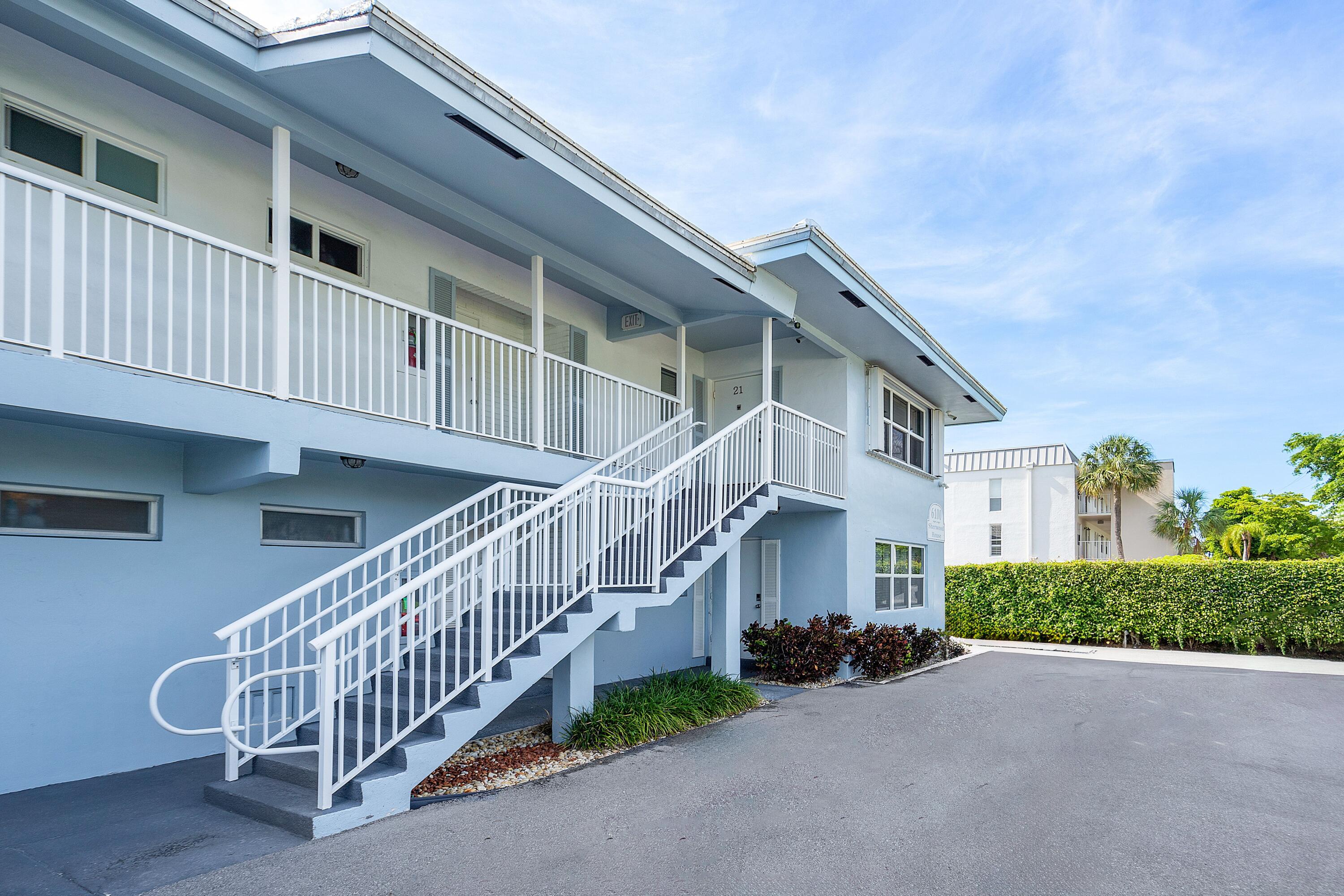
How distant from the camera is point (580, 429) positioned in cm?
984

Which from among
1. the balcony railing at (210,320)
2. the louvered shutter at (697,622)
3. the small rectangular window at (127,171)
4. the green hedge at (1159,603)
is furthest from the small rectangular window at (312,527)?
the green hedge at (1159,603)

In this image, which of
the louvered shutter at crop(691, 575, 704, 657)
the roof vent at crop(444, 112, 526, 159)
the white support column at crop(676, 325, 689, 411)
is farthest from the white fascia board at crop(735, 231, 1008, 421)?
the louvered shutter at crop(691, 575, 704, 657)

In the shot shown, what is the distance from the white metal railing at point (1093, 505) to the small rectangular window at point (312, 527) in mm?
38079

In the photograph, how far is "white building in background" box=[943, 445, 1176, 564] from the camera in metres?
33.8

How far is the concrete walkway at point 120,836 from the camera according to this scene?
4.17 metres

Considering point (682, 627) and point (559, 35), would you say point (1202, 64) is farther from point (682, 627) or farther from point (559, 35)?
point (682, 627)

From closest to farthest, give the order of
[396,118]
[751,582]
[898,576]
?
[396,118], [751,582], [898,576]

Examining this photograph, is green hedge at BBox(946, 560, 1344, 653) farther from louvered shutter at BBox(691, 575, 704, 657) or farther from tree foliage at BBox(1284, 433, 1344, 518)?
tree foliage at BBox(1284, 433, 1344, 518)

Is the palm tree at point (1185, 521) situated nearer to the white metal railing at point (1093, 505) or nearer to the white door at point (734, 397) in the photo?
the white metal railing at point (1093, 505)

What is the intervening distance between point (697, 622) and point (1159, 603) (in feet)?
36.5

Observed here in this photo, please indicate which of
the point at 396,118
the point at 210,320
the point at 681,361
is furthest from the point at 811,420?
the point at 210,320

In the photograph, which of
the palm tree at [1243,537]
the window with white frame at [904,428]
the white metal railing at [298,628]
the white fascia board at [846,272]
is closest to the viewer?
the white metal railing at [298,628]

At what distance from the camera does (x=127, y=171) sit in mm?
6363

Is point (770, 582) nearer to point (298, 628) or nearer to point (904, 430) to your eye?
point (904, 430)
